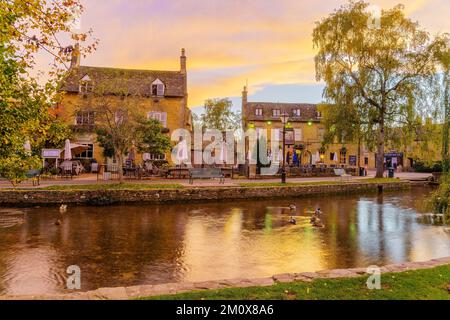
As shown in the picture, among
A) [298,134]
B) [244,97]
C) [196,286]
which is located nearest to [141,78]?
[244,97]

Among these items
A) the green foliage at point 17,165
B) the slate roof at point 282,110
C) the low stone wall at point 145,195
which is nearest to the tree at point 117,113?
the low stone wall at point 145,195

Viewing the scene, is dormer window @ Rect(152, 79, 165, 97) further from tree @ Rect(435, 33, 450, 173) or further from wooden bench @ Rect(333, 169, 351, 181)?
tree @ Rect(435, 33, 450, 173)

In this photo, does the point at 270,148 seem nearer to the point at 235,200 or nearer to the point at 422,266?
the point at 235,200

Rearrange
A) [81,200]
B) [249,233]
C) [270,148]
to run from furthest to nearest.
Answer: [270,148]
[81,200]
[249,233]

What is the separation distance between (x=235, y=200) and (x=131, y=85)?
21.3 meters

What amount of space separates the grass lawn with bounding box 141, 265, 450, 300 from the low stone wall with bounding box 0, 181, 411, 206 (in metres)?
15.2

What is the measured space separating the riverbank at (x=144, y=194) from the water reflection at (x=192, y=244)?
156 centimetres

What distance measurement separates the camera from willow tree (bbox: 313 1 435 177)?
101 ft

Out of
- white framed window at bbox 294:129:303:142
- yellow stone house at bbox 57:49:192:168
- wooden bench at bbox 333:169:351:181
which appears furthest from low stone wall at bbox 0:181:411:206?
white framed window at bbox 294:129:303:142

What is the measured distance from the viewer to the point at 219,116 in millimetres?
60062

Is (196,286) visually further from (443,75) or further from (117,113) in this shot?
(443,75)

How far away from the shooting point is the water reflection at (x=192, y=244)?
8.52 meters
